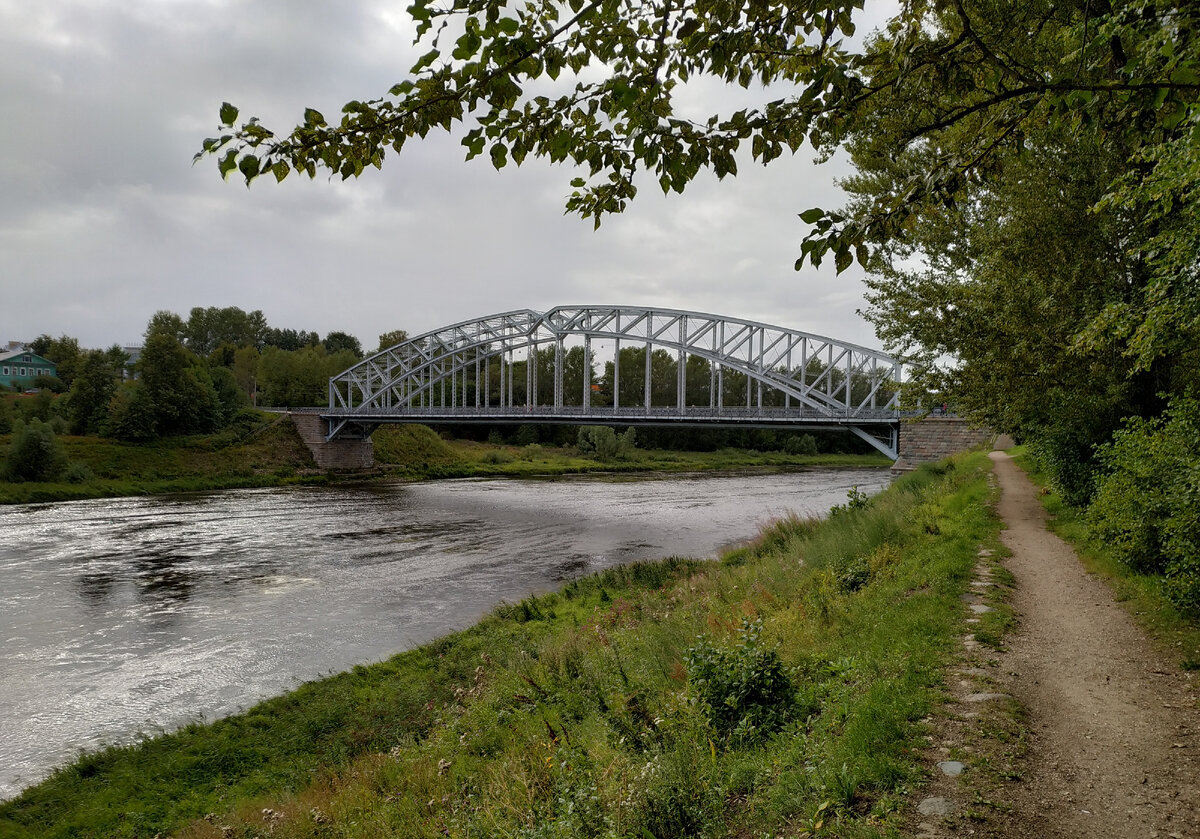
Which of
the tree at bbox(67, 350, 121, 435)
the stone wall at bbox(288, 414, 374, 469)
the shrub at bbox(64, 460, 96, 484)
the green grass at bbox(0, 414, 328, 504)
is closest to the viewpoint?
the green grass at bbox(0, 414, 328, 504)

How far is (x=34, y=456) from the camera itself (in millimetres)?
35781

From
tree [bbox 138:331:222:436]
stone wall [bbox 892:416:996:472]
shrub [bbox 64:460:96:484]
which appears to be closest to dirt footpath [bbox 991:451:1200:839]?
stone wall [bbox 892:416:996:472]

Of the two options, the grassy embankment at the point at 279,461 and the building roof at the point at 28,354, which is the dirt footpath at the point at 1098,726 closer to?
the grassy embankment at the point at 279,461

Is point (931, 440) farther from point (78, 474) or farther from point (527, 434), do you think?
point (527, 434)

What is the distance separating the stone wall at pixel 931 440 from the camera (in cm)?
3388

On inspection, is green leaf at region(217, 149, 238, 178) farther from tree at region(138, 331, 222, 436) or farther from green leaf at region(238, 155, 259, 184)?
tree at region(138, 331, 222, 436)

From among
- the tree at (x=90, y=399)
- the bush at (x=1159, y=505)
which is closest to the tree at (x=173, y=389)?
the tree at (x=90, y=399)

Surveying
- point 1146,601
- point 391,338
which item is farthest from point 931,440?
point 391,338

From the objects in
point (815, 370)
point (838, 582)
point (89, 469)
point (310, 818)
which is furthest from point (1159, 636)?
point (815, 370)

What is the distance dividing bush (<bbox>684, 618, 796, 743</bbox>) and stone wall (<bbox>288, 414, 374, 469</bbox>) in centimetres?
5219

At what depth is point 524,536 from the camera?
25.1 meters

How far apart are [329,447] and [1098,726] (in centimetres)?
5645

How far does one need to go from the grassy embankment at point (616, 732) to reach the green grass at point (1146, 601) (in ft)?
4.39

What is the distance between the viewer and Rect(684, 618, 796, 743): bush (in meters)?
5.20
